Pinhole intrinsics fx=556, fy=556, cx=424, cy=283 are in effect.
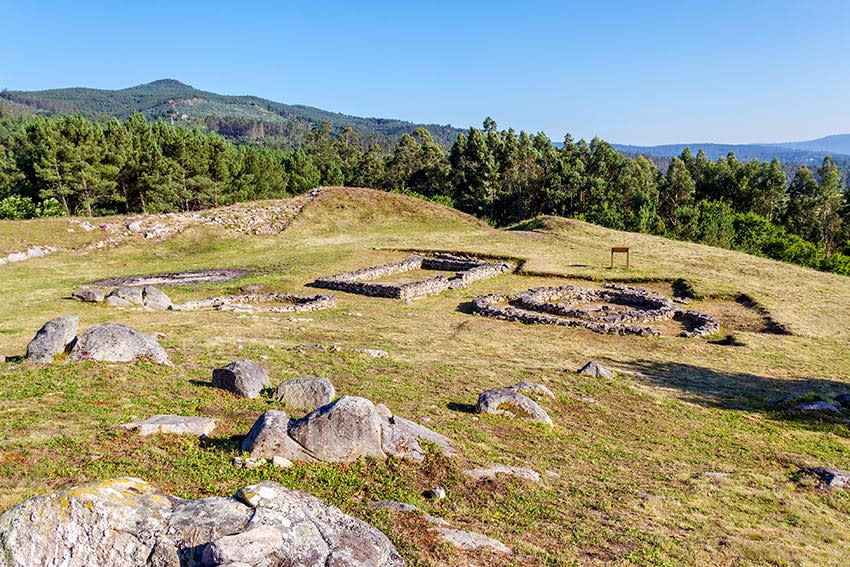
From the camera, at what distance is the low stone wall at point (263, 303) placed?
86.5ft

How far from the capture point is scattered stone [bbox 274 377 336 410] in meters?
13.0

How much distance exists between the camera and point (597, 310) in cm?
2878

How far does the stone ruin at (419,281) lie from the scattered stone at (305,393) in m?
18.0

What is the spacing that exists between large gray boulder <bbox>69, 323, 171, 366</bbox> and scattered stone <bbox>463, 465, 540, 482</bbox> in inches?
→ 381

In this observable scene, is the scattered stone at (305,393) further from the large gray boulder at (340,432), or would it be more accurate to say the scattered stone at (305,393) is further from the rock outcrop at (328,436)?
the large gray boulder at (340,432)

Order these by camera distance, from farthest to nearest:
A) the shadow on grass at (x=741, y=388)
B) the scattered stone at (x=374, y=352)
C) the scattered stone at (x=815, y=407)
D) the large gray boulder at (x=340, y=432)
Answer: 1. the scattered stone at (x=374, y=352)
2. the shadow on grass at (x=741, y=388)
3. the scattered stone at (x=815, y=407)
4. the large gray boulder at (x=340, y=432)

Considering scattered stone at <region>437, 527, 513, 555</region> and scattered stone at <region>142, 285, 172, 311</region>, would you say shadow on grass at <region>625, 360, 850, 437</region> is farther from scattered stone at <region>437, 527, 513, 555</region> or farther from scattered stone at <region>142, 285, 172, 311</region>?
scattered stone at <region>142, 285, 172, 311</region>

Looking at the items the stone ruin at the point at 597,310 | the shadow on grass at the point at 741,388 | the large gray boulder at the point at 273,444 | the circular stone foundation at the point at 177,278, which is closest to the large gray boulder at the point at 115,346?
the large gray boulder at the point at 273,444

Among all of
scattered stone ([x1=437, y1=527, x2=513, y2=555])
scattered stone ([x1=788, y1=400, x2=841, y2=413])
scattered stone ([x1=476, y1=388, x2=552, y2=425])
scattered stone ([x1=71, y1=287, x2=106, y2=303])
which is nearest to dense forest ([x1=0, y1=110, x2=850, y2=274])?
scattered stone ([x1=71, y1=287, x2=106, y2=303])

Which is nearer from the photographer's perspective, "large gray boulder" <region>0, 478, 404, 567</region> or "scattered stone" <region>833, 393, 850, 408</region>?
"large gray boulder" <region>0, 478, 404, 567</region>

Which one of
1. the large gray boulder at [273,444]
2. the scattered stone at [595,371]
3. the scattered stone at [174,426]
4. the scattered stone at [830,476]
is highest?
the large gray boulder at [273,444]

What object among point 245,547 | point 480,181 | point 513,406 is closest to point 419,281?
point 513,406

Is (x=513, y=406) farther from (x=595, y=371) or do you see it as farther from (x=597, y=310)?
(x=597, y=310)

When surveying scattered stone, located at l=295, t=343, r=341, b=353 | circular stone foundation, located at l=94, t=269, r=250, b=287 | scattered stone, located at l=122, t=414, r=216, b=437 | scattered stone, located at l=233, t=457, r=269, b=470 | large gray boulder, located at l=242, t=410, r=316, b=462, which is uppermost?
large gray boulder, located at l=242, t=410, r=316, b=462
